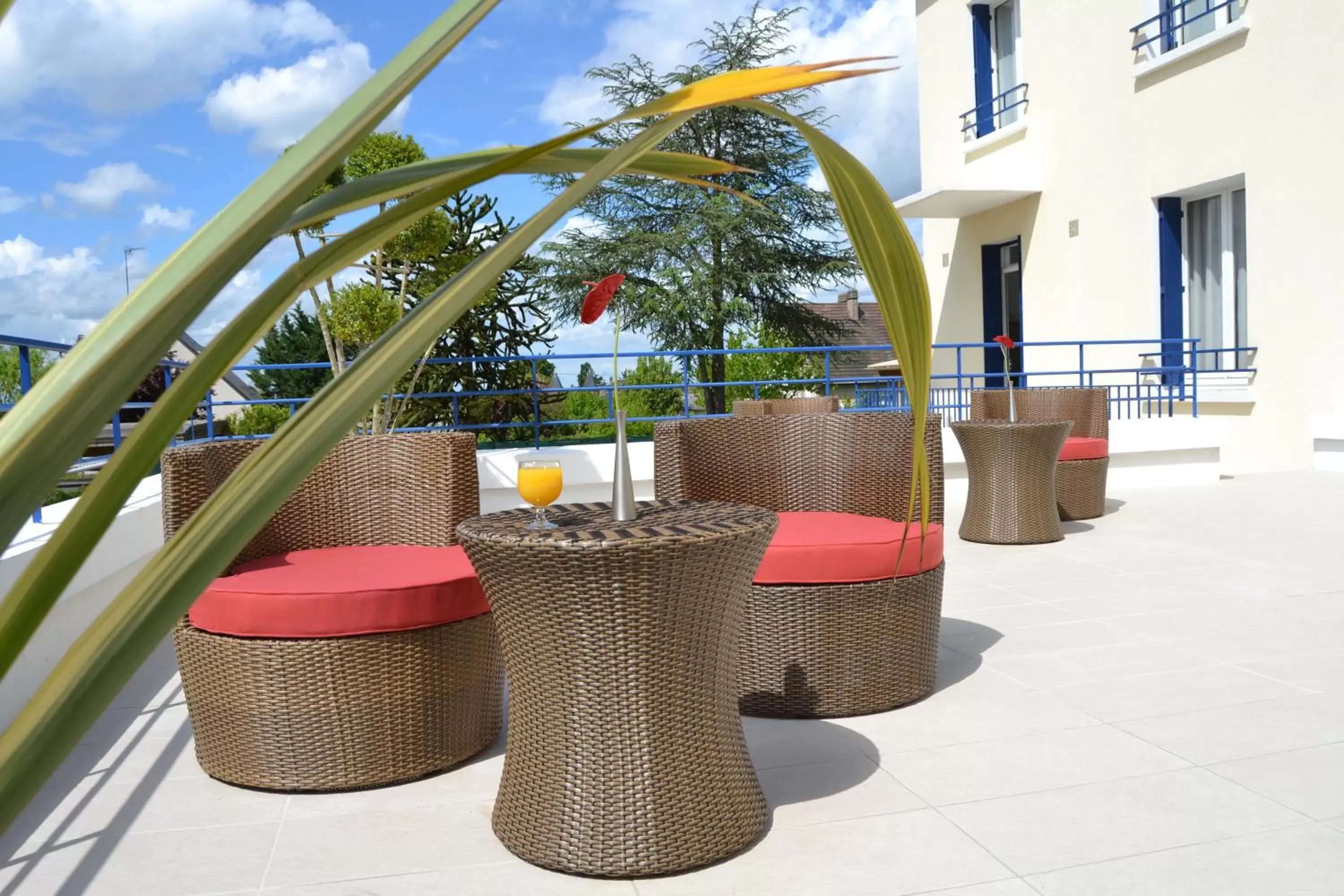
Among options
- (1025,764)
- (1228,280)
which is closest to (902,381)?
(1025,764)

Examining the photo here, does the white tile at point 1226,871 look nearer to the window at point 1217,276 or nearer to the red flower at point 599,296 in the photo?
the red flower at point 599,296

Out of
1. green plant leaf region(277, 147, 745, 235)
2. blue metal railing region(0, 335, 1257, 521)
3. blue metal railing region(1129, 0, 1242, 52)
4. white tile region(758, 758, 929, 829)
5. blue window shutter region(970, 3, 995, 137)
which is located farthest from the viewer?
blue window shutter region(970, 3, 995, 137)

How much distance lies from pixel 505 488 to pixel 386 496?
10.1ft

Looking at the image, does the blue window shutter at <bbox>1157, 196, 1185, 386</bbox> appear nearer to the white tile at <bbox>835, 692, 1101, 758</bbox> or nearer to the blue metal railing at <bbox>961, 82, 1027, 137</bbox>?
the blue metal railing at <bbox>961, 82, 1027, 137</bbox>

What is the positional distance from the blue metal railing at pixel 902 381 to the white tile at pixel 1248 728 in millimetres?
1961

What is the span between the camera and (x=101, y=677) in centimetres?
33

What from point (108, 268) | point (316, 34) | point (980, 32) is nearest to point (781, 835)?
point (980, 32)

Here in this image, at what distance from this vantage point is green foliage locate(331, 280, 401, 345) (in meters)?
5.58

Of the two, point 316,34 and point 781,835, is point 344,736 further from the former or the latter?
point 316,34

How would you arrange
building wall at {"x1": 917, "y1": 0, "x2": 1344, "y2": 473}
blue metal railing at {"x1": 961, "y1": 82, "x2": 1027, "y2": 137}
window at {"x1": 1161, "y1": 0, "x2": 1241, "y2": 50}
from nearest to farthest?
building wall at {"x1": 917, "y1": 0, "x2": 1344, "y2": 473}
window at {"x1": 1161, "y1": 0, "x2": 1241, "y2": 50}
blue metal railing at {"x1": 961, "y1": 82, "x2": 1027, "y2": 137}

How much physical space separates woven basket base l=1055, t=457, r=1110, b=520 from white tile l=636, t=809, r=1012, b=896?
386cm

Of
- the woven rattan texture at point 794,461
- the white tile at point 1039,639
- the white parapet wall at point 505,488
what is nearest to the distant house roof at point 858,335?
the white parapet wall at point 505,488

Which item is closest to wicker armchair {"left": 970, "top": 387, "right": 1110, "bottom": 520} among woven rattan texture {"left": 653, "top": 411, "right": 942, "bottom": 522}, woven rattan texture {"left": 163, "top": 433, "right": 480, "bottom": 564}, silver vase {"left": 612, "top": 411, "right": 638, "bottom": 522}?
woven rattan texture {"left": 653, "top": 411, "right": 942, "bottom": 522}

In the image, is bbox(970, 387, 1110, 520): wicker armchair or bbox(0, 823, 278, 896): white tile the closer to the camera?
bbox(0, 823, 278, 896): white tile
